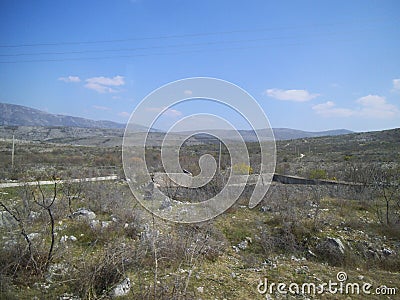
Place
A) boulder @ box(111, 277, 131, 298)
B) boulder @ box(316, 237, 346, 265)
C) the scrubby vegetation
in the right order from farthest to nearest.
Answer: boulder @ box(316, 237, 346, 265) → the scrubby vegetation → boulder @ box(111, 277, 131, 298)

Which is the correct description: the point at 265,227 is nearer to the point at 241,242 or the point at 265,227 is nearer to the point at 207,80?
the point at 241,242

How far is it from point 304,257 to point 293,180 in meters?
11.5

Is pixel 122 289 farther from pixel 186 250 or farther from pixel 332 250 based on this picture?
pixel 332 250

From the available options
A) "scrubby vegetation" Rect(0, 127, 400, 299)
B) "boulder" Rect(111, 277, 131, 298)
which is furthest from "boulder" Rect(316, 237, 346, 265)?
"boulder" Rect(111, 277, 131, 298)

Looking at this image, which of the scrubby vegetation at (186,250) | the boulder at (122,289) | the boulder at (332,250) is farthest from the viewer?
the boulder at (332,250)

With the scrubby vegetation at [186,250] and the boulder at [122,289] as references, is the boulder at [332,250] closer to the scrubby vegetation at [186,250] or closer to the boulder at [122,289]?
the scrubby vegetation at [186,250]

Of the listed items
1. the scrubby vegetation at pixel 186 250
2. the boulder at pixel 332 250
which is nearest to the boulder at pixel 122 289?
the scrubby vegetation at pixel 186 250

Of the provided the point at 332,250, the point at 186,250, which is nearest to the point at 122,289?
the point at 186,250

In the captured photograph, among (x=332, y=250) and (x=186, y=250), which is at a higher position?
(x=186, y=250)

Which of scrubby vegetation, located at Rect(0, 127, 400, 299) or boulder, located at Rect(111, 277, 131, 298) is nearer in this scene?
boulder, located at Rect(111, 277, 131, 298)

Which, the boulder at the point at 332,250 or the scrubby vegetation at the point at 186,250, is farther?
the boulder at the point at 332,250

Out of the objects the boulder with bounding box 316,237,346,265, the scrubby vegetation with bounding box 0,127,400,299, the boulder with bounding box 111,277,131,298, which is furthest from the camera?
the boulder with bounding box 316,237,346,265

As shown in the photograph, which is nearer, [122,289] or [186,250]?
[122,289]

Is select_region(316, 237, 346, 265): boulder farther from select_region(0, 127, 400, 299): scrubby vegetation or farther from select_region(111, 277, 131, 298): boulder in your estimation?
select_region(111, 277, 131, 298): boulder
